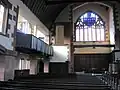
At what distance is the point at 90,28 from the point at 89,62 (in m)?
3.96

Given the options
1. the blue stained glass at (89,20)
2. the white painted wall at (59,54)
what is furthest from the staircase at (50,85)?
the blue stained glass at (89,20)

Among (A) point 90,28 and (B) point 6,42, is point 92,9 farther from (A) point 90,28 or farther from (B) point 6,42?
(B) point 6,42

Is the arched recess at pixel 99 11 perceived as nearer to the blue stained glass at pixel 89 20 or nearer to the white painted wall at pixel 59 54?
the blue stained glass at pixel 89 20

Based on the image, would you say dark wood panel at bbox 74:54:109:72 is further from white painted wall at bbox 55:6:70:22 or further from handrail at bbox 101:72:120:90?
handrail at bbox 101:72:120:90

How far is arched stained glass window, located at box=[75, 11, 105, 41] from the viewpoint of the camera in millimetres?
20703

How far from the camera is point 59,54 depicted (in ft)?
53.9

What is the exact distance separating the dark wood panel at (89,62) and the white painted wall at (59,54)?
3433mm

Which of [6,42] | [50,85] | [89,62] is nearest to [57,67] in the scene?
[89,62]

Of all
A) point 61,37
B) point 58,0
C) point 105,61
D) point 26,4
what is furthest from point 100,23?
point 26,4

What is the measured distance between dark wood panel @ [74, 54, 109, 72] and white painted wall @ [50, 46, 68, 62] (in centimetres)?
343

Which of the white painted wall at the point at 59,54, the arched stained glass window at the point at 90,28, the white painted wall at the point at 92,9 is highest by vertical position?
the white painted wall at the point at 92,9

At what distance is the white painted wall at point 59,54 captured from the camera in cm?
1638

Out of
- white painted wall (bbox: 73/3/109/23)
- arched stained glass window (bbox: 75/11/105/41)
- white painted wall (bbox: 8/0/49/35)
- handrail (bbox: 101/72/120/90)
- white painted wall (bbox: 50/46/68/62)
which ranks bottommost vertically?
handrail (bbox: 101/72/120/90)

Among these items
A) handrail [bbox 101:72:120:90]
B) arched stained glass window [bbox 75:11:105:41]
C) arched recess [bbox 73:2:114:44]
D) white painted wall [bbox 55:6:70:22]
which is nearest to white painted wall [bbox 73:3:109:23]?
arched recess [bbox 73:2:114:44]
